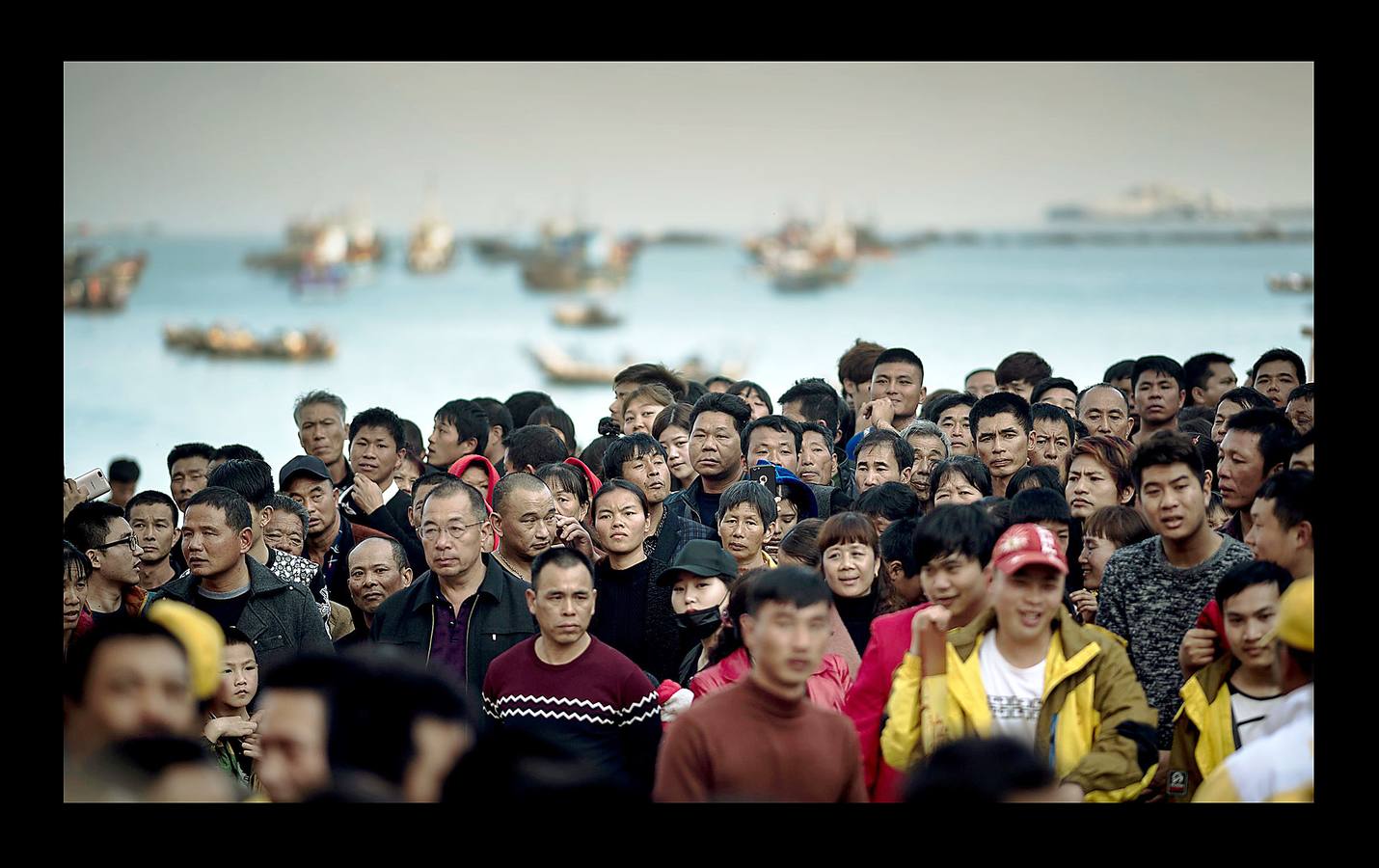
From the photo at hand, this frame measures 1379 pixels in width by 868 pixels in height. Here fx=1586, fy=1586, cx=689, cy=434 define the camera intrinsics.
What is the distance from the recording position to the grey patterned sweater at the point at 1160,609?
3436mm

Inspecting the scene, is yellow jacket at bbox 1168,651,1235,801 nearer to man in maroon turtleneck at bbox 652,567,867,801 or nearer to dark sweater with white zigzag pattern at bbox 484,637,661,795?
man in maroon turtleneck at bbox 652,567,867,801

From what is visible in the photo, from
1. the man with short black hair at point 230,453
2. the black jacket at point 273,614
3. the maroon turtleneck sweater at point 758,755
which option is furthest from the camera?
the man with short black hair at point 230,453

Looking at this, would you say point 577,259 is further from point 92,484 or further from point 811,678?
point 811,678

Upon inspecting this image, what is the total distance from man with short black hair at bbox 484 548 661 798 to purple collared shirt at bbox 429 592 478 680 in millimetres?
363

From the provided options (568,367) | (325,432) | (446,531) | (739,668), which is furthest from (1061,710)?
(568,367)

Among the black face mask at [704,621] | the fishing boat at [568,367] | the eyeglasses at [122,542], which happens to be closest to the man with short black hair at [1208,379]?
the black face mask at [704,621]

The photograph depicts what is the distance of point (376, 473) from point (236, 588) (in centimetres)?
155

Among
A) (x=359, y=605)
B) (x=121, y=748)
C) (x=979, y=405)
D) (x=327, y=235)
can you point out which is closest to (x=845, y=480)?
(x=979, y=405)

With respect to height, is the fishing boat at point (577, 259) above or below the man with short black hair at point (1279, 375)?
above

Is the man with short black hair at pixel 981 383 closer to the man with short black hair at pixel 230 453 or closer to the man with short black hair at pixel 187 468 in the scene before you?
the man with short black hair at pixel 230 453

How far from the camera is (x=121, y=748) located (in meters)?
2.56

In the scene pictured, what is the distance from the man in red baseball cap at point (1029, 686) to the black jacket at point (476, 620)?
4.06 ft

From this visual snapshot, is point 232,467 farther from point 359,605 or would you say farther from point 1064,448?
point 1064,448

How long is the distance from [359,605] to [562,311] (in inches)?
658
